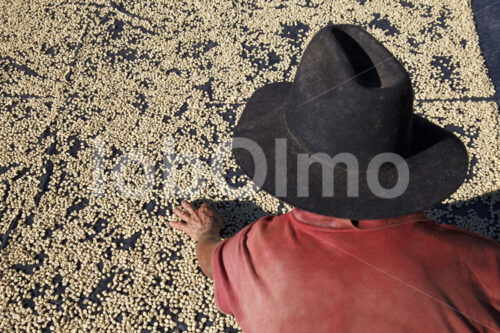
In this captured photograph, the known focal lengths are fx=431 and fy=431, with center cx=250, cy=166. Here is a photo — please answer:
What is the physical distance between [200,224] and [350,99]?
1.34 m

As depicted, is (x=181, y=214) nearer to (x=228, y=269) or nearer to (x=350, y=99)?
(x=228, y=269)

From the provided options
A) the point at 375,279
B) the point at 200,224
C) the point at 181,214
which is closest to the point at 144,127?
the point at 181,214

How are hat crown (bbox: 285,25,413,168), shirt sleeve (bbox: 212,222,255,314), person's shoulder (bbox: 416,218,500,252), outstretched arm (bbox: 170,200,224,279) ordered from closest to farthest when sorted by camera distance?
hat crown (bbox: 285,25,413,168) < person's shoulder (bbox: 416,218,500,252) < shirt sleeve (bbox: 212,222,255,314) < outstretched arm (bbox: 170,200,224,279)

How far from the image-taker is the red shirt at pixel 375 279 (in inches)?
46.7

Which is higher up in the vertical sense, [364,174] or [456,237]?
[364,174]

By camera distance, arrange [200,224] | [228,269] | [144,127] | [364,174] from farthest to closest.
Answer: [144,127] < [200,224] < [228,269] < [364,174]

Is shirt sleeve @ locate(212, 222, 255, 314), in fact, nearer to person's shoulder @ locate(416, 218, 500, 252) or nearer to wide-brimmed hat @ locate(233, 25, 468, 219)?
wide-brimmed hat @ locate(233, 25, 468, 219)

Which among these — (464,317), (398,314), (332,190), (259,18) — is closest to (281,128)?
(332,190)

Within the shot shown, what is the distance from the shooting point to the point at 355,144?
46.7 inches

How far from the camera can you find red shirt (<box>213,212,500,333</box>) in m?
1.19

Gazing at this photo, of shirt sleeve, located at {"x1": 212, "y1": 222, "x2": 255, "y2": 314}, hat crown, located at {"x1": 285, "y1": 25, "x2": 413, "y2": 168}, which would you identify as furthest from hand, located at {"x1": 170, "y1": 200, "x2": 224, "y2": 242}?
hat crown, located at {"x1": 285, "y1": 25, "x2": 413, "y2": 168}

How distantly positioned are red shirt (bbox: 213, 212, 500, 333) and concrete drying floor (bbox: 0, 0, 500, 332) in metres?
0.87

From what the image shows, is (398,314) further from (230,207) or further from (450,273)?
(230,207)

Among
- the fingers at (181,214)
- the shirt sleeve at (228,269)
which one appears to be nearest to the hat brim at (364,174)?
the shirt sleeve at (228,269)
